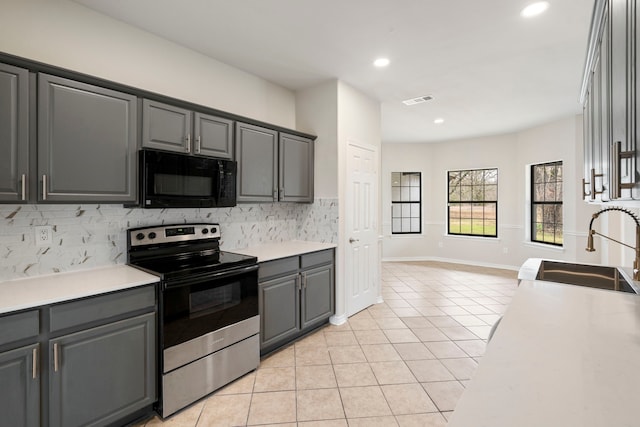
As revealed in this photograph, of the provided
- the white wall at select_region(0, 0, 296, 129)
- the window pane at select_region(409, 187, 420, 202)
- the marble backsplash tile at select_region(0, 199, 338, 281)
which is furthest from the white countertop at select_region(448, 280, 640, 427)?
the window pane at select_region(409, 187, 420, 202)

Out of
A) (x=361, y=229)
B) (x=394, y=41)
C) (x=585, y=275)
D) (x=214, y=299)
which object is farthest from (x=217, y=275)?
(x=585, y=275)

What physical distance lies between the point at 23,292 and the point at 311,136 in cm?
276

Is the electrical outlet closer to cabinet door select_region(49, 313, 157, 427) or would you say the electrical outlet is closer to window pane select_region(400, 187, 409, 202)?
cabinet door select_region(49, 313, 157, 427)

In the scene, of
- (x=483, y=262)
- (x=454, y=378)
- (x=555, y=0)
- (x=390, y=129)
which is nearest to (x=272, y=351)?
(x=454, y=378)

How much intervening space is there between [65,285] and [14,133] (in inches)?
34.9

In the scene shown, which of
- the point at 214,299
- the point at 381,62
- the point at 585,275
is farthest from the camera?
the point at 381,62

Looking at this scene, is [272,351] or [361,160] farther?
[361,160]

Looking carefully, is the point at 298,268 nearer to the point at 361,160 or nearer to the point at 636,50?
the point at 361,160

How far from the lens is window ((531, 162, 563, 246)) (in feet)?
18.4

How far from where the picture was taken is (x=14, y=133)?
168 centimetres

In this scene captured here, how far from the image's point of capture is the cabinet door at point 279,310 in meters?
2.69

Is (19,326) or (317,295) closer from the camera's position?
(19,326)

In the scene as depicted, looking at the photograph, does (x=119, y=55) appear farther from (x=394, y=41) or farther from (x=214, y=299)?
(x=394, y=41)

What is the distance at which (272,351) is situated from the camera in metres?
2.86
